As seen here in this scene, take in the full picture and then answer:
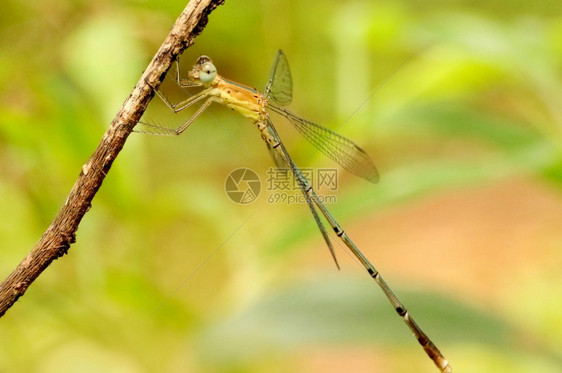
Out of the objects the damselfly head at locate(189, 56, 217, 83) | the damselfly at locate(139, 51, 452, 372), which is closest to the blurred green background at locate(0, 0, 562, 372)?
the damselfly at locate(139, 51, 452, 372)

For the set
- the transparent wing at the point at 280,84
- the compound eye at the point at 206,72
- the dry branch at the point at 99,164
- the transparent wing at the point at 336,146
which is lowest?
the dry branch at the point at 99,164

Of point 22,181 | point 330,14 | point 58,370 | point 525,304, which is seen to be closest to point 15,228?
point 22,181

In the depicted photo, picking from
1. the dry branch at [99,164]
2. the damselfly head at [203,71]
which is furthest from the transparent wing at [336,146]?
the dry branch at [99,164]

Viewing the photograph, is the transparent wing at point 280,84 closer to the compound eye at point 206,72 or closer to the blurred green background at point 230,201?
the blurred green background at point 230,201

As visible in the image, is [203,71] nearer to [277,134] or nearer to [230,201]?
[277,134]

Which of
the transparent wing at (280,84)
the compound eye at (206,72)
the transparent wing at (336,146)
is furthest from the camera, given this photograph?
the transparent wing at (336,146)

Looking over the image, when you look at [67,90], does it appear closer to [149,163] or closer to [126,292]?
[126,292]

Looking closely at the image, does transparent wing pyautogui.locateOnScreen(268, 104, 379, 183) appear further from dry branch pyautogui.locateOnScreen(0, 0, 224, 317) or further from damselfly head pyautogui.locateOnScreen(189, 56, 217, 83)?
dry branch pyautogui.locateOnScreen(0, 0, 224, 317)

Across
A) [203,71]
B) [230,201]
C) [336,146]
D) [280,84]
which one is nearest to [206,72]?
[203,71]
